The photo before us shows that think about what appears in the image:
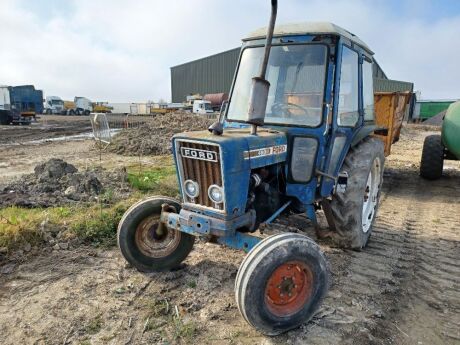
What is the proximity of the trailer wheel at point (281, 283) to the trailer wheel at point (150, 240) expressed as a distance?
1.26 metres

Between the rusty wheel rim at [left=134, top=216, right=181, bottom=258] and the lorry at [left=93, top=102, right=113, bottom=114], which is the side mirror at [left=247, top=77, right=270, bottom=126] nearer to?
the rusty wheel rim at [left=134, top=216, right=181, bottom=258]

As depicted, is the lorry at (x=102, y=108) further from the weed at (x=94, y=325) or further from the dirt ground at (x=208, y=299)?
the weed at (x=94, y=325)

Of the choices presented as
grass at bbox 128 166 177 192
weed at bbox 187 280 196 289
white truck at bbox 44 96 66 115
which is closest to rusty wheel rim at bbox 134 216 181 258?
weed at bbox 187 280 196 289

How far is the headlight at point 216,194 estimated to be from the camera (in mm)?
3205

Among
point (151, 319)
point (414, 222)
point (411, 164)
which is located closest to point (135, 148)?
point (411, 164)

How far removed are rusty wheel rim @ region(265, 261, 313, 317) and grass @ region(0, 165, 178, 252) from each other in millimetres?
2392

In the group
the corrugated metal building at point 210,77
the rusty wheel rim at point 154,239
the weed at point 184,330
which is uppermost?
the corrugated metal building at point 210,77

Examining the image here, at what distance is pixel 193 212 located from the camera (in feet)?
11.2

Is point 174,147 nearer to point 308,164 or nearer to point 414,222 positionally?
point 308,164

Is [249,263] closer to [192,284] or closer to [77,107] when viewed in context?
[192,284]

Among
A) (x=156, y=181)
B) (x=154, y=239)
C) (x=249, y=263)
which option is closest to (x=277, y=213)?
(x=249, y=263)

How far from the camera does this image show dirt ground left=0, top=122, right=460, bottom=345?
9.78ft

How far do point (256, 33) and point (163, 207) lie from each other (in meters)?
2.04

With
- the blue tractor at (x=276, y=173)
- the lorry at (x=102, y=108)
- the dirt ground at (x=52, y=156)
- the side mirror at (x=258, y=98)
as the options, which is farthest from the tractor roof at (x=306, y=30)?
the lorry at (x=102, y=108)
